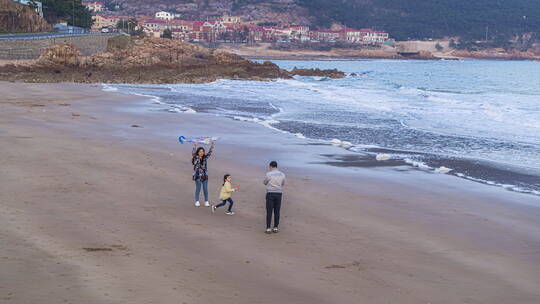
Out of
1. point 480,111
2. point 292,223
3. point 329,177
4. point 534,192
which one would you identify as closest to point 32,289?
point 292,223

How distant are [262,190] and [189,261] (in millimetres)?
4846

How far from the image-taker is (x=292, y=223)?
1077 centimetres

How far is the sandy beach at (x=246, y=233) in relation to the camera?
761 centimetres

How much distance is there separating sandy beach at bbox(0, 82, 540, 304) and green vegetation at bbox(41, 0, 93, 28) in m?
82.3

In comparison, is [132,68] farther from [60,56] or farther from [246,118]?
[246,118]

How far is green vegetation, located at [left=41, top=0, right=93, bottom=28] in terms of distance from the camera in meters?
93.3

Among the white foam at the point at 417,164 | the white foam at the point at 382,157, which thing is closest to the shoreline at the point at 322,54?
the white foam at the point at 382,157

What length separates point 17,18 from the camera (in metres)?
74.1

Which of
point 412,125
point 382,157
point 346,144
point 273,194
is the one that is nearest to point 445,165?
point 382,157

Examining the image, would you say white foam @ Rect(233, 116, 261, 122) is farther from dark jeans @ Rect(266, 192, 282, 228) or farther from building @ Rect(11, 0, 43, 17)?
building @ Rect(11, 0, 43, 17)

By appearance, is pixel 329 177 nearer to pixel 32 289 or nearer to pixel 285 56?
pixel 32 289

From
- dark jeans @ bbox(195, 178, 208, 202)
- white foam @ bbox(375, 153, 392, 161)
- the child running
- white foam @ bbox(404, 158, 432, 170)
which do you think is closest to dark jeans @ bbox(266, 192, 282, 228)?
the child running

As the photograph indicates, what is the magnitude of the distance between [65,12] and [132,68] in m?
44.1

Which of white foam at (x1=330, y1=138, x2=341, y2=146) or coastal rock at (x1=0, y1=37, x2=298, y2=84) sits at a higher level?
coastal rock at (x1=0, y1=37, x2=298, y2=84)
